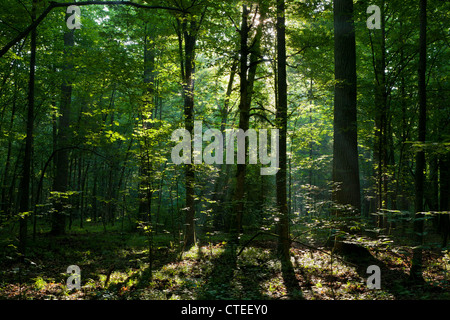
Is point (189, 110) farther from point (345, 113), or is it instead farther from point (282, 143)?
point (345, 113)

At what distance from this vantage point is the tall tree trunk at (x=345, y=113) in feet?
25.9

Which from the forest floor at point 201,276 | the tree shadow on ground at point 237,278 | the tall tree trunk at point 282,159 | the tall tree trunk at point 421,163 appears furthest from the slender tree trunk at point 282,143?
the tall tree trunk at point 421,163

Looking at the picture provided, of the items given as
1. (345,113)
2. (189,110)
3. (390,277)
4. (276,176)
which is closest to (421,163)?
(390,277)

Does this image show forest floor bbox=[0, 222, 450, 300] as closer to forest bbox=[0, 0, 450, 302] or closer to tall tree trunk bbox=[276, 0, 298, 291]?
forest bbox=[0, 0, 450, 302]

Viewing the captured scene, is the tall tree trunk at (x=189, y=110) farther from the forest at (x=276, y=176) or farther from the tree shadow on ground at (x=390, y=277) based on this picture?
the tree shadow on ground at (x=390, y=277)

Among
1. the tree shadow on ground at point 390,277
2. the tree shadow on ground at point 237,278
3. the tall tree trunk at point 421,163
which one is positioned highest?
the tall tree trunk at point 421,163

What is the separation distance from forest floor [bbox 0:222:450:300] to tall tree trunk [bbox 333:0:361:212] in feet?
6.55

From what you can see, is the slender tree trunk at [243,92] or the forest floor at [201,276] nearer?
the forest floor at [201,276]

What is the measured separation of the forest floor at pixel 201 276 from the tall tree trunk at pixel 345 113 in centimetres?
200

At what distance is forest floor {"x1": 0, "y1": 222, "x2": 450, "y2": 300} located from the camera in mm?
5301

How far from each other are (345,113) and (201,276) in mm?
5853

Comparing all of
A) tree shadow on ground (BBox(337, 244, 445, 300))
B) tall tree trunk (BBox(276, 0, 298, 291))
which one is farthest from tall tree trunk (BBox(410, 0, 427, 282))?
tall tree trunk (BBox(276, 0, 298, 291))
